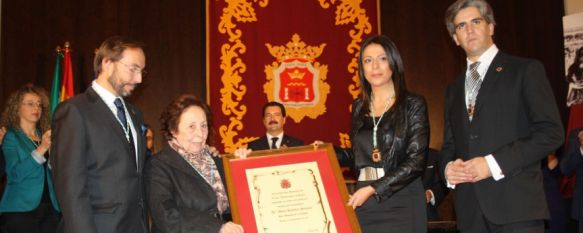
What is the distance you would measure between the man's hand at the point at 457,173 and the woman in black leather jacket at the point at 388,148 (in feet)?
0.52

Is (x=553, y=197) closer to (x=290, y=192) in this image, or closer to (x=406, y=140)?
(x=406, y=140)

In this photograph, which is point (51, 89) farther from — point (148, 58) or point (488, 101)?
point (488, 101)

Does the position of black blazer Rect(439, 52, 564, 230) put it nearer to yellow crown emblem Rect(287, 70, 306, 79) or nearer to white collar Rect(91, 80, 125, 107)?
white collar Rect(91, 80, 125, 107)

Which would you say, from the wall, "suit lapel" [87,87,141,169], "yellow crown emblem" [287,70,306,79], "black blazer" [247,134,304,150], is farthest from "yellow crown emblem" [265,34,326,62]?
"suit lapel" [87,87,141,169]

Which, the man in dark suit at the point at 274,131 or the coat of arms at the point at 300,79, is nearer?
the man in dark suit at the point at 274,131

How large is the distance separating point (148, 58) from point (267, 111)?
60.4 inches

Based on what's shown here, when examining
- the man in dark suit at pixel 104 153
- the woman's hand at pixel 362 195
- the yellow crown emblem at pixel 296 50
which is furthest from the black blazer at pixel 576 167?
the man in dark suit at pixel 104 153

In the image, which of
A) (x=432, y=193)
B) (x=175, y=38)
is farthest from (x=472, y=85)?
(x=175, y=38)

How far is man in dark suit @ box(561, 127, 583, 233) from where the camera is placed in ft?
14.5

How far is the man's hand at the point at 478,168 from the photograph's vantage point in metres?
2.43

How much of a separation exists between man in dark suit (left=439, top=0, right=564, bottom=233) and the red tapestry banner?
12.2 feet

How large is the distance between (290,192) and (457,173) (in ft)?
2.67

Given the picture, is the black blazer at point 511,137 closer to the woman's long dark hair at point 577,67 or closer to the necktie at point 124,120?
the necktie at point 124,120

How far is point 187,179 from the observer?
9.23 ft
